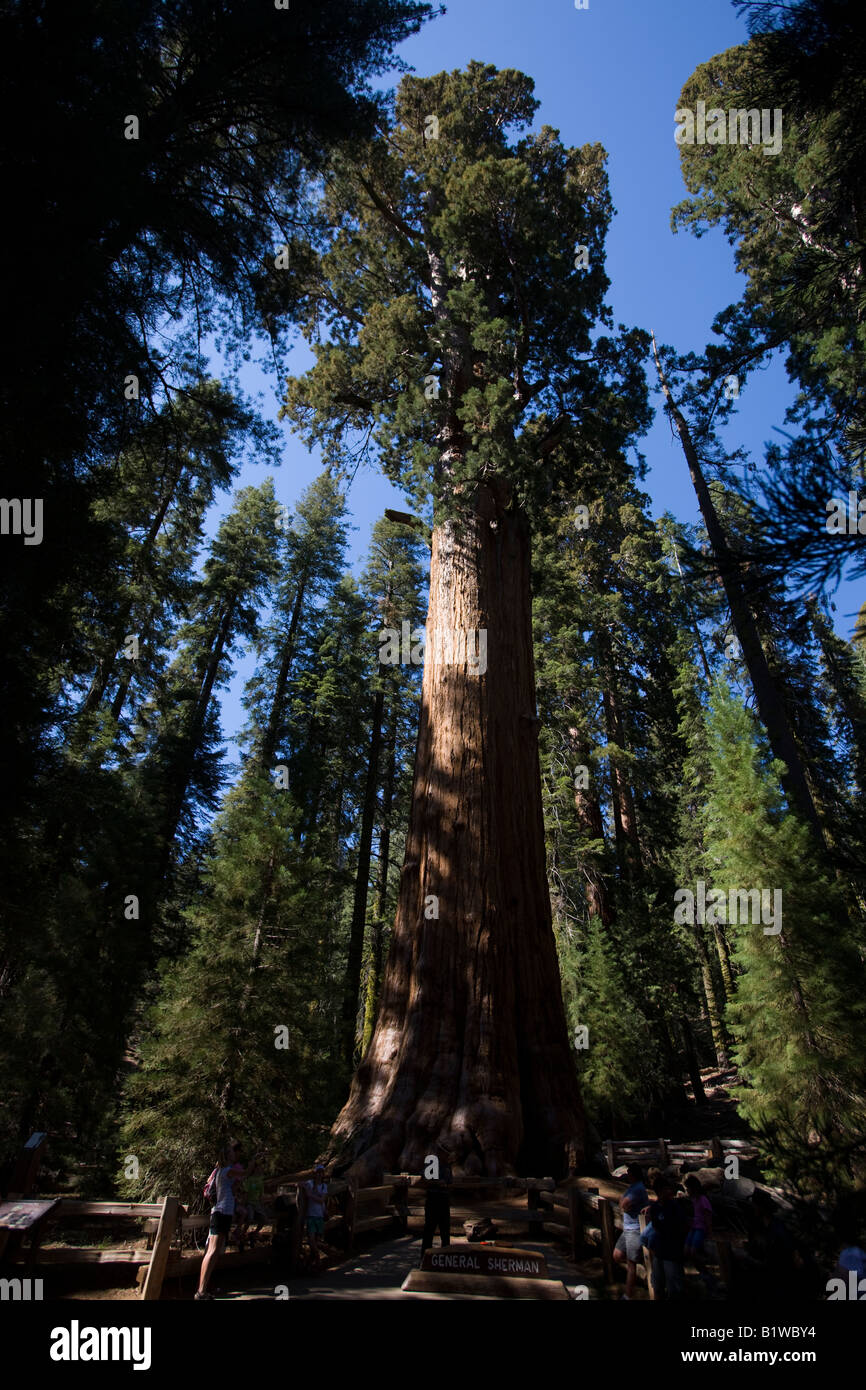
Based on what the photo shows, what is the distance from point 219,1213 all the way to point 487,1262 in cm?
227

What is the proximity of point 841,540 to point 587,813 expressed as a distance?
56.0 feet

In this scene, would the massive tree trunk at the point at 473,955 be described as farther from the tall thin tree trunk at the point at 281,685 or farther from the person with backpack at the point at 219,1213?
the tall thin tree trunk at the point at 281,685

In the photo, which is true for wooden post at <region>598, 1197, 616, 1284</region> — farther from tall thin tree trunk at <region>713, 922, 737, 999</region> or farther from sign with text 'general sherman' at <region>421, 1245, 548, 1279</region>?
tall thin tree trunk at <region>713, 922, 737, 999</region>

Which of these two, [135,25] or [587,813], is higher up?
[135,25]

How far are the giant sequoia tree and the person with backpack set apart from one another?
5.14 ft

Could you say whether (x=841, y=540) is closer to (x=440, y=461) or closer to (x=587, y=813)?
(x=440, y=461)

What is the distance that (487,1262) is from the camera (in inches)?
183

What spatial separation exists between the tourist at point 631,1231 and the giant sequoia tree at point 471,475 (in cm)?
152

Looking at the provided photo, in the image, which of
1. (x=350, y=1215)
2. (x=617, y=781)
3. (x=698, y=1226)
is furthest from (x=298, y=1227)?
(x=617, y=781)

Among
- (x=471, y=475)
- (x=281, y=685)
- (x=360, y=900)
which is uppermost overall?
(x=281, y=685)

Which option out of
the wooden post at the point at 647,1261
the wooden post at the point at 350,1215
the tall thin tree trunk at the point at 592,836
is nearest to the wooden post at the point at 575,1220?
the wooden post at the point at 647,1261

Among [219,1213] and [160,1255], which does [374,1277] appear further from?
[160,1255]

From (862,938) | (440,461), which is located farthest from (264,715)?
(862,938)
